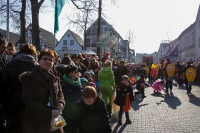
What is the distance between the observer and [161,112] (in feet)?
28.7

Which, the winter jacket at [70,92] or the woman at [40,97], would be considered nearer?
the woman at [40,97]

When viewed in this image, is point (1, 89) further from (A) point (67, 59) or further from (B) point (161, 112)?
(B) point (161, 112)

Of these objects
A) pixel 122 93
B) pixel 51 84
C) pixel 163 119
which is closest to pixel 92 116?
pixel 51 84

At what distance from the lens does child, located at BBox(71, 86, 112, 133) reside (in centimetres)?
395

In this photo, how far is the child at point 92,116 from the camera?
3947mm

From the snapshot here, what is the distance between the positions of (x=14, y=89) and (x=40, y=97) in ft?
3.39

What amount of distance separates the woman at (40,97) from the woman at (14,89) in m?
0.74

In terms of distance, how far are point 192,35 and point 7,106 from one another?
39561 millimetres

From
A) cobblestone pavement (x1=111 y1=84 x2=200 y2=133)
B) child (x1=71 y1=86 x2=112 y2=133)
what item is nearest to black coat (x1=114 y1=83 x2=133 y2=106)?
cobblestone pavement (x1=111 y1=84 x2=200 y2=133)

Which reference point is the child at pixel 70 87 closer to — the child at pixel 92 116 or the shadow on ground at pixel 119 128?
the child at pixel 92 116

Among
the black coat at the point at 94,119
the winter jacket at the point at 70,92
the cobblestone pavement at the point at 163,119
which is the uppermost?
the winter jacket at the point at 70,92

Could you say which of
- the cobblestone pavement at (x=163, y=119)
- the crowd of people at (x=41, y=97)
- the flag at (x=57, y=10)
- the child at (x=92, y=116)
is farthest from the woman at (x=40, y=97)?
the flag at (x=57, y=10)

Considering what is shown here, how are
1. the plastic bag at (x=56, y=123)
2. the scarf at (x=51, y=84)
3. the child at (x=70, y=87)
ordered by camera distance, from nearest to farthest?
the scarf at (x=51, y=84), the plastic bag at (x=56, y=123), the child at (x=70, y=87)

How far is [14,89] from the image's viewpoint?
13.0 feet
